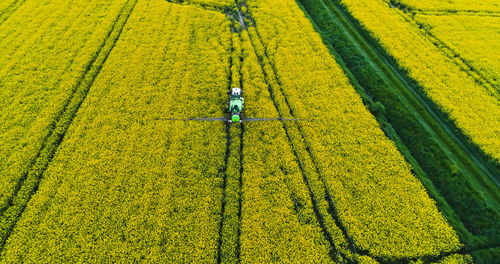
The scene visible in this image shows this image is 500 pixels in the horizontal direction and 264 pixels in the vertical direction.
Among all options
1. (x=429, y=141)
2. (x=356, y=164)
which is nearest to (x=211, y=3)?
(x=356, y=164)

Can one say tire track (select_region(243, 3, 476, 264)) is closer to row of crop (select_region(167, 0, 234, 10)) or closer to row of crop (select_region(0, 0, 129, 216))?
row of crop (select_region(167, 0, 234, 10))

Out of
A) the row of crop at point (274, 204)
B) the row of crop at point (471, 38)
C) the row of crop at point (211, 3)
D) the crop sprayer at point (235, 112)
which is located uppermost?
the row of crop at point (211, 3)

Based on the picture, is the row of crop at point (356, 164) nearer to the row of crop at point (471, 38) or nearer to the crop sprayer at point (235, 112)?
the crop sprayer at point (235, 112)

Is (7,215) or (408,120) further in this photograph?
(408,120)

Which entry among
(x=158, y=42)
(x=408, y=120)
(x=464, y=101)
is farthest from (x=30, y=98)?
(x=464, y=101)

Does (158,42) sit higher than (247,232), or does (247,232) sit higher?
(158,42)

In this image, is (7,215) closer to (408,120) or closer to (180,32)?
(180,32)

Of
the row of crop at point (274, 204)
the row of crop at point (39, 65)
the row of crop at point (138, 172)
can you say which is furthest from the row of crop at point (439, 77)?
the row of crop at point (39, 65)
